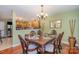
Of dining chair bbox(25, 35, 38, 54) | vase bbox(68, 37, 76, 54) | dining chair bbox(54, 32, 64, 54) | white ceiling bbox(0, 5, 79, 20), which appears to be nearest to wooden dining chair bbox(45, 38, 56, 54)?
dining chair bbox(54, 32, 64, 54)

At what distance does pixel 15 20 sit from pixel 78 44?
1.33 metres

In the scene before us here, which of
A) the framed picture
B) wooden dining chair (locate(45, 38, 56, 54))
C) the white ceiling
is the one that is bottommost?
wooden dining chair (locate(45, 38, 56, 54))

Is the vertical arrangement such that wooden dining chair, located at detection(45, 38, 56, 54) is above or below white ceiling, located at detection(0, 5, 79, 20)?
below

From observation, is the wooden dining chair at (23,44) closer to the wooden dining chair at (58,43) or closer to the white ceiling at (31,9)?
the white ceiling at (31,9)

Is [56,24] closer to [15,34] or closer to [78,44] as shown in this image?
[78,44]

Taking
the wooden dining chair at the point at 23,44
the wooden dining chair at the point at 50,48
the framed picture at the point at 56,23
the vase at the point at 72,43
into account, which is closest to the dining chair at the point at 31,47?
the wooden dining chair at the point at 23,44

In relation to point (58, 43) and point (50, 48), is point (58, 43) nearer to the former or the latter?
point (58, 43)

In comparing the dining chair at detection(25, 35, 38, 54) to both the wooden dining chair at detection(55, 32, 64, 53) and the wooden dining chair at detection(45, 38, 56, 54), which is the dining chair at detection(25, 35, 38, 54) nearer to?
the wooden dining chair at detection(45, 38, 56, 54)

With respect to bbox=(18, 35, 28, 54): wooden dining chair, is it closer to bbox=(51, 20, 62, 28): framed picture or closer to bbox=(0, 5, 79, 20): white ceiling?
bbox=(0, 5, 79, 20): white ceiling

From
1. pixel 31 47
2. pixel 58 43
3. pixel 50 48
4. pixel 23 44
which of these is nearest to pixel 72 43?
pixel 58 43

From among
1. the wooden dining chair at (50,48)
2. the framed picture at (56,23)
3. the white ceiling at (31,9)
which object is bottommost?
the wooden dining chair at (50,48)

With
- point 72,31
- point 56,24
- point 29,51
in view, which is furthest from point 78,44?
point 29,51

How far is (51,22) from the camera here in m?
2.05

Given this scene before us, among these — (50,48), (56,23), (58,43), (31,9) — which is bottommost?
(50,48)
